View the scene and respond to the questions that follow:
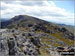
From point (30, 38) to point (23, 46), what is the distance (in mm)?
9536

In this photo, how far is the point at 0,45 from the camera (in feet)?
84.7

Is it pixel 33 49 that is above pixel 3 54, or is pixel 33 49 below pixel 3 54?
below

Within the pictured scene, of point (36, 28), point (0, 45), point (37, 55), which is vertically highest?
point (0, 45)

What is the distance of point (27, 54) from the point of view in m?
38.0

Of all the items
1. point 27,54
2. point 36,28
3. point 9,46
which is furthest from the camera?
point 36,28

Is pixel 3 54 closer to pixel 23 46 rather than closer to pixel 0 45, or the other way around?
pixel 0 45

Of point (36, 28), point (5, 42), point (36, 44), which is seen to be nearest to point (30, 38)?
point (36, 44)

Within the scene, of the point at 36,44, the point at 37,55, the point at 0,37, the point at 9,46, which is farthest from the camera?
the point at 36,44

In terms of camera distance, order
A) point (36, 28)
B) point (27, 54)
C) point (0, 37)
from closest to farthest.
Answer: point (0, 37) → point (27, 54) → point (36, 28)

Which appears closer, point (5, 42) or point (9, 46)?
point (5, 42)

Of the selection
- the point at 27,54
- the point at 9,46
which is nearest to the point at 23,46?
the point at 27,54

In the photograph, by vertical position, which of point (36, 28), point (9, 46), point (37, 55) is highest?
point (9, 46)

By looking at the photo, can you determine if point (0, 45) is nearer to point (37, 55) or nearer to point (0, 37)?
point (0, 37)

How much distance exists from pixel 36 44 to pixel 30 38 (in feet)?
9.25
